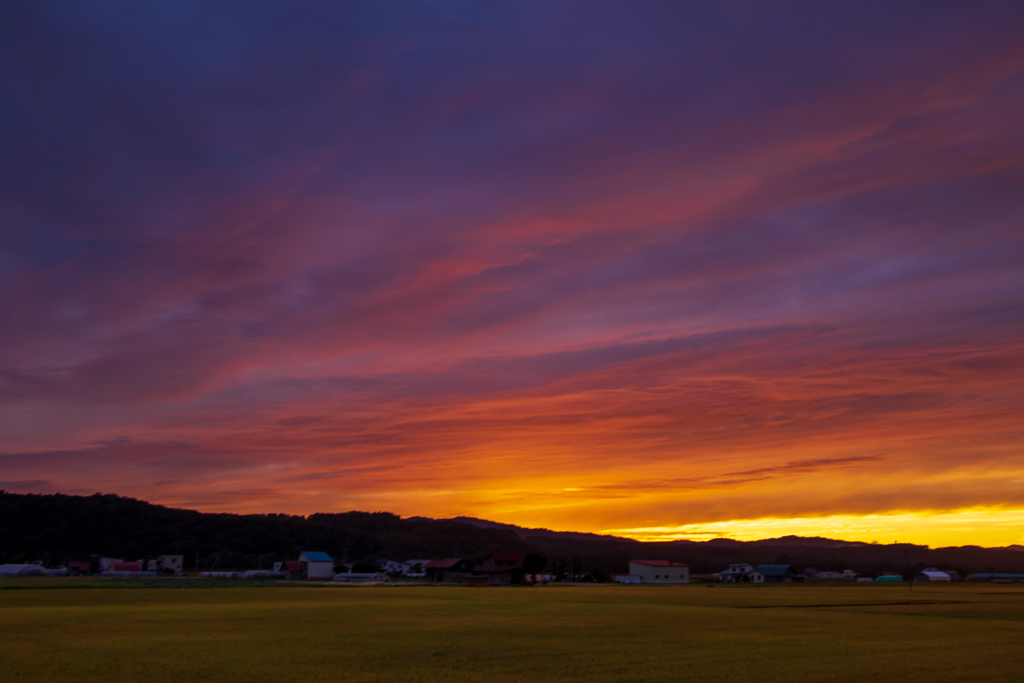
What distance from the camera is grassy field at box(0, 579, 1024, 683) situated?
648 inches

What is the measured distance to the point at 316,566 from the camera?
4141 inches

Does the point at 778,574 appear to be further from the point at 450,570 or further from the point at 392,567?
the point at 392,567

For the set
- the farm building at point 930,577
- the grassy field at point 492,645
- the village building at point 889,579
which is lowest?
the village building at point 889,579

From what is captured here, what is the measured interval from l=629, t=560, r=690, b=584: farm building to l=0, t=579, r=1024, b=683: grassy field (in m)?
75.0

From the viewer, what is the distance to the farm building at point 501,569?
320 feet

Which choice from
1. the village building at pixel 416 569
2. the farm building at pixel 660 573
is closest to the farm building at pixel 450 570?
the village building at pixel 416 569

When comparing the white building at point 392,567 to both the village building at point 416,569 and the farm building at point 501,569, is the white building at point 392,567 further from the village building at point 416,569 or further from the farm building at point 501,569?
the farm building at point 501,569

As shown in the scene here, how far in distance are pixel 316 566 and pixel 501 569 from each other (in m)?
28.0

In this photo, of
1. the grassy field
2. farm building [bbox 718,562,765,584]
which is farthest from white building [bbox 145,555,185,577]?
farm building [bbox 718,562,765,584]

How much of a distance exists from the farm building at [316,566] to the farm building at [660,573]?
47.0 m

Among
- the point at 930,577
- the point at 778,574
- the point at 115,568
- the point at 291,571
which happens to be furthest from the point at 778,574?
the point at 115,568

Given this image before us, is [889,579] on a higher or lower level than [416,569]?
lower

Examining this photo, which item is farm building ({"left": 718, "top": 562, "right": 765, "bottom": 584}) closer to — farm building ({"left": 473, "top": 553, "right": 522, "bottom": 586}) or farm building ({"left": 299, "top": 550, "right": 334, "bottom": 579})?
farm building ({"left": 473, "top": 553, "right": 522, "bottom": 586})

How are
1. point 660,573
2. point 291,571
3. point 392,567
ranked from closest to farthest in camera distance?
point 291,571 < point 660,573 < point 392,567
